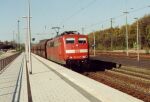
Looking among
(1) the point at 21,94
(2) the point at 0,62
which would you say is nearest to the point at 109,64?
(2) the point at 0,62

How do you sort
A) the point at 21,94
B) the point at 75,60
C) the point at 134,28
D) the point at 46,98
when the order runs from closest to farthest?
the point at 46,98 < the point at 21,94 < the point at 75,60 < the point at 134,28

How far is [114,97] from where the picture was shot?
12.6 metres

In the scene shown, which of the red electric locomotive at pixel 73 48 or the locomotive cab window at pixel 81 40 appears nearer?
the red electric locomotive at pixel 73 48

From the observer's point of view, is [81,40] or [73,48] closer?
[73,48]

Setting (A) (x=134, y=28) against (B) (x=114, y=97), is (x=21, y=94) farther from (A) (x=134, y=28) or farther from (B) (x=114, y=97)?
(A) (x=134, y=28)

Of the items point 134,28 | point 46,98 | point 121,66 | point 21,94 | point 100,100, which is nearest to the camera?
point 100,100

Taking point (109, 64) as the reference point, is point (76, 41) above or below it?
above

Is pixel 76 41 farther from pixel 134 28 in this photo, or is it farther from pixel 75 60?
pixel 134 28

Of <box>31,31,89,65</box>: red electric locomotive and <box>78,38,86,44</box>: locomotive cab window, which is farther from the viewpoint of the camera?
<box>78,38,86,44</box>: locomotive cab window

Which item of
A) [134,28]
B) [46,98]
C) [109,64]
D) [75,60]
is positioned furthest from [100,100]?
[134,28]

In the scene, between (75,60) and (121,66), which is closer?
(75,60)

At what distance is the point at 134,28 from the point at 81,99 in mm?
92552

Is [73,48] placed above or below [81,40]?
below

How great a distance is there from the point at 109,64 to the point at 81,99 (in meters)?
22.6
